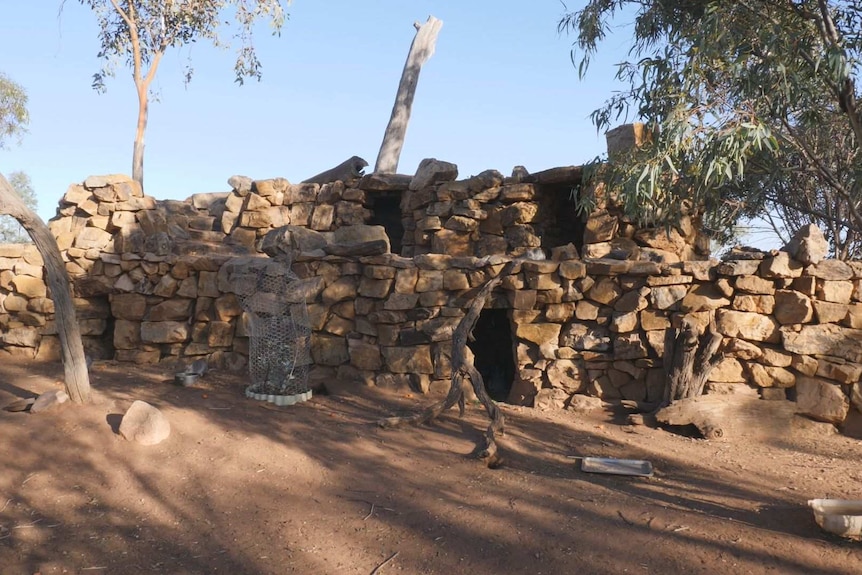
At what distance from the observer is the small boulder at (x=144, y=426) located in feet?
18.3

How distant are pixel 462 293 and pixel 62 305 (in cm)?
400

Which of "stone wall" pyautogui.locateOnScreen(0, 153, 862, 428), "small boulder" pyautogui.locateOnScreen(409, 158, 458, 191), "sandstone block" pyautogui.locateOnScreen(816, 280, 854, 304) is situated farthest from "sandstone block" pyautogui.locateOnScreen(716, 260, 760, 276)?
"small boulder" pyautogui.locateOnScreen(409, 158, 458, 191)

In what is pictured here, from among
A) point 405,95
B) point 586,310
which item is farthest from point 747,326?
point 405,95

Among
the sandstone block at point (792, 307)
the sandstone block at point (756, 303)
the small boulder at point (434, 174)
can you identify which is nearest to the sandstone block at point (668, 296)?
the sandstone block at point (756, 303)

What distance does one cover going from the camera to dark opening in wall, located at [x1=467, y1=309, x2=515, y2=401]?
889cm

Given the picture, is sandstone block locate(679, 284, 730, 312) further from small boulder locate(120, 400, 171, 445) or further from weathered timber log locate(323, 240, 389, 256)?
small boulder locate(120, 400, 171, 445)

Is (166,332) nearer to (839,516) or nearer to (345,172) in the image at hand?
(345,172)

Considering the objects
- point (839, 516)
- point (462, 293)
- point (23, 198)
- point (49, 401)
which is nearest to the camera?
point (839, 516)

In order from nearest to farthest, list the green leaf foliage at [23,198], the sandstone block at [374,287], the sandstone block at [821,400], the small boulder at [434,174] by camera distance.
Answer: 1. the sandstone block at [821,400]
2. the sandstone block at [374,287]
3. the small boulder at [434,174]
4. the green leaf foliage at [23,198]

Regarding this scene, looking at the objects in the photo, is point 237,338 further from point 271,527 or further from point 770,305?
point 770,305

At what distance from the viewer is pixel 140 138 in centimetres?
1498

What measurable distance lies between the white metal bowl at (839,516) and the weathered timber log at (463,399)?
7.60ft

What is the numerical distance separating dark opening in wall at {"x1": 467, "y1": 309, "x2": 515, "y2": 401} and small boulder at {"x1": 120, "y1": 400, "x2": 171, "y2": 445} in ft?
13.8

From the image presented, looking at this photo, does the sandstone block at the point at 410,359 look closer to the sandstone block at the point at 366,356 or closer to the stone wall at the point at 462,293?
the stone wall at the point at 462,293
